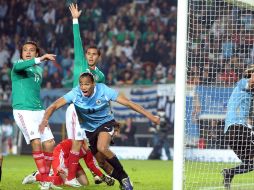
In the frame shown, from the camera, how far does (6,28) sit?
30500 millimetres

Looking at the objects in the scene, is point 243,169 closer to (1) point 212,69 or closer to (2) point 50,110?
(1) point 212,69

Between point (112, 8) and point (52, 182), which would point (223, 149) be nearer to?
point (52, 182)

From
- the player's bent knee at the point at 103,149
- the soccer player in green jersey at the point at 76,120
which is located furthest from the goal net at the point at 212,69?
the soccer player in green jersey at the point at 76,120

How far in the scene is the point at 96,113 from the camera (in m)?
11.0

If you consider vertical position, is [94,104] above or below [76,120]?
above

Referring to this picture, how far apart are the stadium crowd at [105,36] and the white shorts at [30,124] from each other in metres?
13.6

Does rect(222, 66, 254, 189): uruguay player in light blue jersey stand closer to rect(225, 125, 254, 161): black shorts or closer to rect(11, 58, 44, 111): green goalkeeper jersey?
rect(225, 125, 254, 161): black shorts

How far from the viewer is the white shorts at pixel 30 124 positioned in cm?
1159

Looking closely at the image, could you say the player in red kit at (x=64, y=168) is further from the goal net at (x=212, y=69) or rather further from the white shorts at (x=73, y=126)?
the goal net at (x=212, y=69)

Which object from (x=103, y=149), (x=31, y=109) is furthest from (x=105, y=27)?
(x=103, y=149)

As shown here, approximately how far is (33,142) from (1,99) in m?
13.9

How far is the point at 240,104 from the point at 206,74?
183 centimetres

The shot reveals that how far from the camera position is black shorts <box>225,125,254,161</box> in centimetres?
1195

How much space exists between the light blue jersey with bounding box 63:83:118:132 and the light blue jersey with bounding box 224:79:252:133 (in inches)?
77.3
